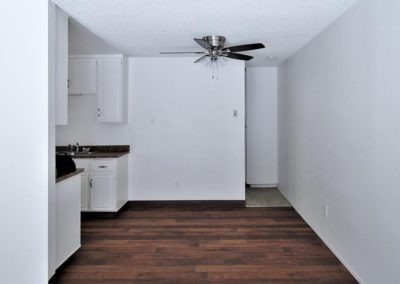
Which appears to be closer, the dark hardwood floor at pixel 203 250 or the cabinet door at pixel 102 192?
the dark hardwood floor at pixel 203 250

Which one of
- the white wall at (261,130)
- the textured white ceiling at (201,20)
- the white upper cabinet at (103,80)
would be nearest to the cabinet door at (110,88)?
the white upper cabinet at (103,80)

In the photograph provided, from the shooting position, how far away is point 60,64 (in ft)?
8.07

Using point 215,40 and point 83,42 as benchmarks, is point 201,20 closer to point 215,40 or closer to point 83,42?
point 215,40

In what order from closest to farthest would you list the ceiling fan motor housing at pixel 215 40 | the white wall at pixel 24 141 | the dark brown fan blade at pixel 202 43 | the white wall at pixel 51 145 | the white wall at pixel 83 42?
the white wall at pixel 24 141 → the white wall at pixel 51 145 → the dark brown fan blade at pixel 202 43 → the white wall at pixel 83 42 → the ceiling fan motor housing at pixel 215 40

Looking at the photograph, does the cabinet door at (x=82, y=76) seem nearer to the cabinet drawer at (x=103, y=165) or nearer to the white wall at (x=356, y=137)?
the cabinet drawer at (x=103, y=165)

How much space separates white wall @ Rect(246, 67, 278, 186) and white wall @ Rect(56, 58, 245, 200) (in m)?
1.08

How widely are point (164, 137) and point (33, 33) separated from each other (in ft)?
8.24

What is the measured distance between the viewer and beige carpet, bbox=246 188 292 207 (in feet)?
14.5

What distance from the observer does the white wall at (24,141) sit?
2090mm

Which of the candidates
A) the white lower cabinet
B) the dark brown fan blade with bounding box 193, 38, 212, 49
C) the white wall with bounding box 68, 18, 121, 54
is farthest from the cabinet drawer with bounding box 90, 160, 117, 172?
the dark brown fan blade with bounding box 193, 38, 212, 49

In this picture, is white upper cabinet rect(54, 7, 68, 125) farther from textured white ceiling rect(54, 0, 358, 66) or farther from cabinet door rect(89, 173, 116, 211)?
cabinet door rect(89, 173, 116, 211)

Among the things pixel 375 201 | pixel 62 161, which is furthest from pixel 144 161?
pixel 375 201

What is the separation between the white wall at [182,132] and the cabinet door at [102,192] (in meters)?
0.63

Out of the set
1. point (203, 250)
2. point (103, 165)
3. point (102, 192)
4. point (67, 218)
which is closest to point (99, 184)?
point (102, 192)
